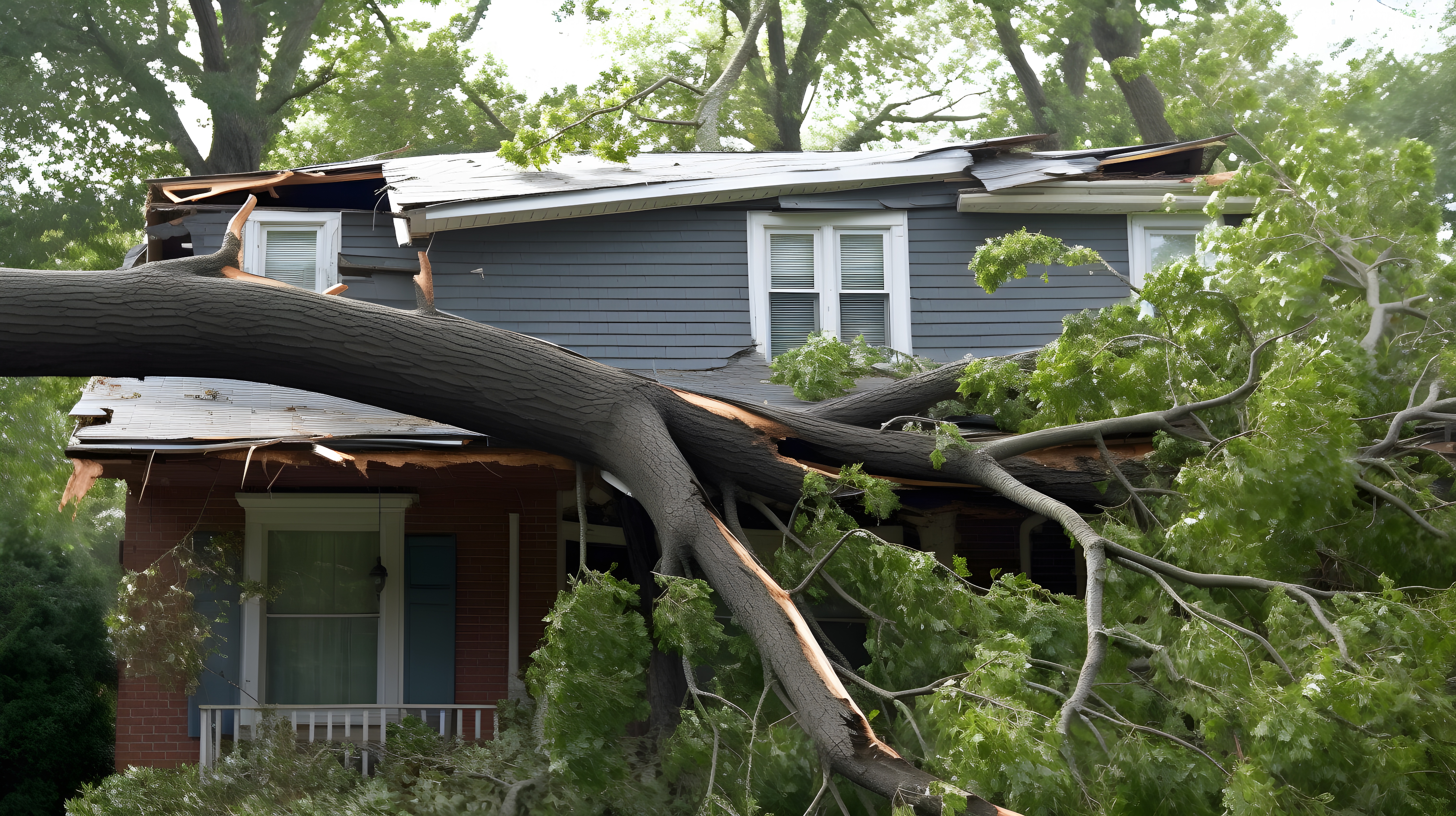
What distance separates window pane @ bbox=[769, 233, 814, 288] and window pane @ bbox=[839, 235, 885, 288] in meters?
0.27

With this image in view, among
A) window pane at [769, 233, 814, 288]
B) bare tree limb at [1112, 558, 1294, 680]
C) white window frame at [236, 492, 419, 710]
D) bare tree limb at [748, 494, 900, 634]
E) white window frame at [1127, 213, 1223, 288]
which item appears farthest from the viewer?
white window frame at [1127, 213, 1223, 288]

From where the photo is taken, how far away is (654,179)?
9906 millimetres

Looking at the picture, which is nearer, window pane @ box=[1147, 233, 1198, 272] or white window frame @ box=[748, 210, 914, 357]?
white window frame @ box=[748, 210, 914, 357]

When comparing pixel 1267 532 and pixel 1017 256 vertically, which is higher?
pixel 1017 256

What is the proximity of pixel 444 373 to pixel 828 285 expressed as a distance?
499 cm

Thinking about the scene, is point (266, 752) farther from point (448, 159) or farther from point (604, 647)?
point (448, 159)

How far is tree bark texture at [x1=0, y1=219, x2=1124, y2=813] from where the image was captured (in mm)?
5059

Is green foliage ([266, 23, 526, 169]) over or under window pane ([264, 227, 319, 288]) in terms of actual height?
over

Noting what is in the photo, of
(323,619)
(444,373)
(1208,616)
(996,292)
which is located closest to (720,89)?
(996,292)

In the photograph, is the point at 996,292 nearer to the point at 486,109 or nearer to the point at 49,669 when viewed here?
the point at 49,669

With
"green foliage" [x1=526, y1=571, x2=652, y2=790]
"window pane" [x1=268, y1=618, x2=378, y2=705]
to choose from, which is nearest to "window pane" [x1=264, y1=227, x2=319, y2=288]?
"window pane" [x1=268, y1=618, x2=378, y2=705]

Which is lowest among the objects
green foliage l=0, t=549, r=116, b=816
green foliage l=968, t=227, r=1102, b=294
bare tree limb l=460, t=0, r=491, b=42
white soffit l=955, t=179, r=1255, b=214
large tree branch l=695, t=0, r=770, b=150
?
green foliage l=0, t=549, r=116, b=816

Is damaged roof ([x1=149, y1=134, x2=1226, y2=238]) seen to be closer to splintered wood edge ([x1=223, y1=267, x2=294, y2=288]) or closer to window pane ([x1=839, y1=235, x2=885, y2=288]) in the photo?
window pane ([x1=839, y1=235, x2=885, y2=288])

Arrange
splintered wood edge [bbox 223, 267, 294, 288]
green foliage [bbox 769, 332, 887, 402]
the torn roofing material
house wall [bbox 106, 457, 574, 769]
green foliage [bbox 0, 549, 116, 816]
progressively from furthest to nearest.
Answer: green foliage [bbox 0, 549, 116, 816] < house wall [bbox 106, 457, 574, 769] < green foliage [bbox 769, 332, 887, 402] < the torn roofing material < splintered wood edge [bbox 223, 267, 294, 288]
